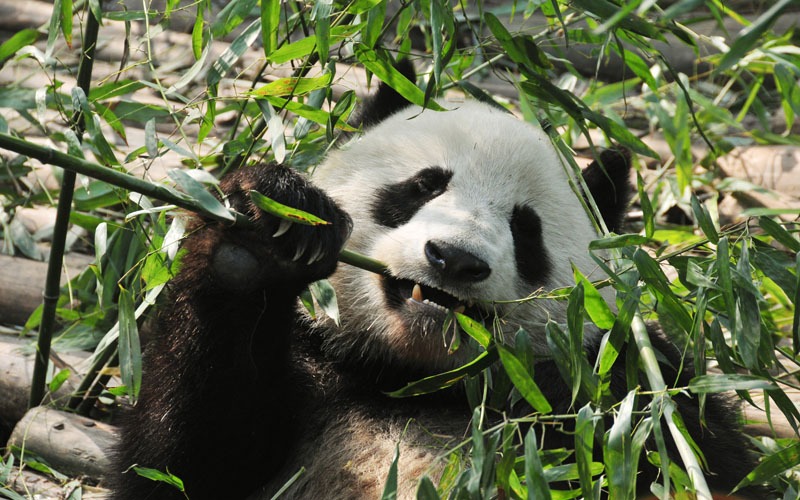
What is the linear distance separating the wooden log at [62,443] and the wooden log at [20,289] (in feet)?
3.14

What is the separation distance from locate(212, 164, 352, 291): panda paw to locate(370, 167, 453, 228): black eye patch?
0.55 m

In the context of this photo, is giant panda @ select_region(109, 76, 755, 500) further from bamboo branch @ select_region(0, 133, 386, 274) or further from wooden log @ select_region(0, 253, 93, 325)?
wooden log @ select_region(0, 253, 93, 325)

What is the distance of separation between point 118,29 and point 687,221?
3.99 meters

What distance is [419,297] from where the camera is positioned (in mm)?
2818

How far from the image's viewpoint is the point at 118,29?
6508 mm

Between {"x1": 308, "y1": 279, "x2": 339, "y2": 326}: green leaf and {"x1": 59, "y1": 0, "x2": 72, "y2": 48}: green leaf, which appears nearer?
{"x1": 59, "y1": 0, "x2": 72, "y2": 48}: green leaf

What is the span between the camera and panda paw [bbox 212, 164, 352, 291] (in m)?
2.56

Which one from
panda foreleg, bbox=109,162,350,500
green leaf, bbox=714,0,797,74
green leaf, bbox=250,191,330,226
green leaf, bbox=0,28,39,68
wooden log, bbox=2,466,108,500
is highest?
green leaf, bbox=714,0,797,74

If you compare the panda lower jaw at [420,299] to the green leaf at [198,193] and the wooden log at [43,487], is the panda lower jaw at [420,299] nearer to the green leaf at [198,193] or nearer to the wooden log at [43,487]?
the green leaf at [198,193]

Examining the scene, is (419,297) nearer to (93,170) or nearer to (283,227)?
(283,227)

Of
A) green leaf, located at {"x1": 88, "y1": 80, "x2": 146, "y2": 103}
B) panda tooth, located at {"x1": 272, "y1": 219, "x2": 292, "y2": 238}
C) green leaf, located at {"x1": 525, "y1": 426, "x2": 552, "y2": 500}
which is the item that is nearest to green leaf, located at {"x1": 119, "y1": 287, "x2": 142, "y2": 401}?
panda tooth, located at {"x1": 272, "y1": 219, "x2": 292, "y2": 238}

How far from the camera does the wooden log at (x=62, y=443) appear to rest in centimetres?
372

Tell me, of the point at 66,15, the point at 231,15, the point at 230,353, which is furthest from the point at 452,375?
the point at 66,15

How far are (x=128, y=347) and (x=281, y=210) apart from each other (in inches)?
23.1
